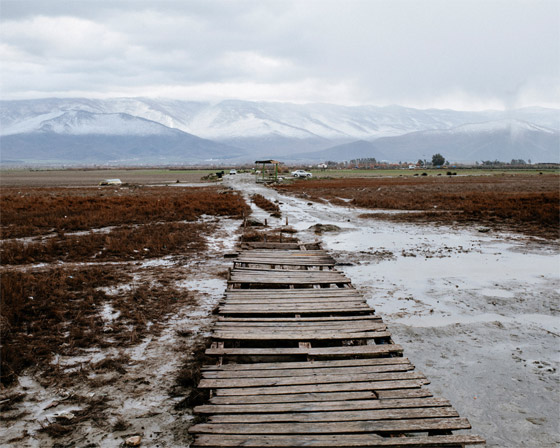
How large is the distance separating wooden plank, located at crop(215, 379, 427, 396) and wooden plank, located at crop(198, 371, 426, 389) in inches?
2.0

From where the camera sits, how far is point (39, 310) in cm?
841

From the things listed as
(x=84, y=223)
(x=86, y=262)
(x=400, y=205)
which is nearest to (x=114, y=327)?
(x=86, y=262)

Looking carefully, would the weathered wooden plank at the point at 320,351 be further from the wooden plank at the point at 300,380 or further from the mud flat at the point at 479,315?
the mud flat at the point at 479,315

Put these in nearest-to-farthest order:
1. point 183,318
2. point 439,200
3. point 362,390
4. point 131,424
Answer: point 362,390 < point 131,424 < point 183,318 < point 439,200

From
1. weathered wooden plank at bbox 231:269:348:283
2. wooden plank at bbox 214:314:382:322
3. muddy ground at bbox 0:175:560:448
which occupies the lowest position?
muddy ground at bbox 0:175:560:448

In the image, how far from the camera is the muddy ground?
194 inches

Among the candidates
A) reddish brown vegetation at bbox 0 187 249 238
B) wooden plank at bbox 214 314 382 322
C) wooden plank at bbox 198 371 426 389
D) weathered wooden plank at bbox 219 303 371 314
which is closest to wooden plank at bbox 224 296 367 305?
weathered wooden plank at bbox 219 303 371 314

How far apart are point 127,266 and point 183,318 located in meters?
5.15

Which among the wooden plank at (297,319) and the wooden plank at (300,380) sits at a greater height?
the wooden plank at (297,319)

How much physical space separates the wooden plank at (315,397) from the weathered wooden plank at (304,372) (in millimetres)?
400

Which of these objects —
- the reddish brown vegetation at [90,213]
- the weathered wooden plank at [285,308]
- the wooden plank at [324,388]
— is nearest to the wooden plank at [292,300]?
the weathered wooden plank at [285,308]

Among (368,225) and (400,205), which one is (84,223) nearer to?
(368,225)

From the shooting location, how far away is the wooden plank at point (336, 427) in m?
3.78

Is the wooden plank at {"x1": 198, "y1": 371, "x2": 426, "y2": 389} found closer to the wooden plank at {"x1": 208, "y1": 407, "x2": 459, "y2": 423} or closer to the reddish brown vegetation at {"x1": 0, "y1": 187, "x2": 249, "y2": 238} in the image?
the wooden plank at {"x1": 208, "y1": 407, "x2": 459, "y2": 423}
